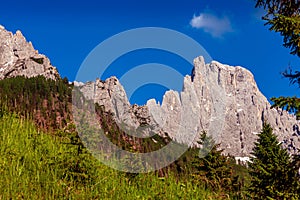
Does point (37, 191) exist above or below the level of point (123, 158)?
below

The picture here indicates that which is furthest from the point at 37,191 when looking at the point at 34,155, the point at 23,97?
the point at 23,97

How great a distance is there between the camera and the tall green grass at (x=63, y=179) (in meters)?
4.69

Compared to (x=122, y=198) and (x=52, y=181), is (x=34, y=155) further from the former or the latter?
(x=122, y=198)

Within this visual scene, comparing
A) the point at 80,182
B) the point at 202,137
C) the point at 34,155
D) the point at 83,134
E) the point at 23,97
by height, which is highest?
the point at 23,97

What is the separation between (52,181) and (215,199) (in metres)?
2.69

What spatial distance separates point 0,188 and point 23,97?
152659mm

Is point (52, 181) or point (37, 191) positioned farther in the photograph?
point (52, 181)

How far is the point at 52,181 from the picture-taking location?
509 cm

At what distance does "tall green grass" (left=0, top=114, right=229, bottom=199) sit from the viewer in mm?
4688

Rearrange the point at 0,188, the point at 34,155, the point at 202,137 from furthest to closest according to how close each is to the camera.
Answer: the point at 202,137
the point at 34,155
the point at 0,188

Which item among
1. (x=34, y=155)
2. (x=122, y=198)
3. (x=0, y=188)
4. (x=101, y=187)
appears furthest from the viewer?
(x=34, y=155)

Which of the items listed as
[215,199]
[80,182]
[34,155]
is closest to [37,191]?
[80,182]

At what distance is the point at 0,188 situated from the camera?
4.40 metres

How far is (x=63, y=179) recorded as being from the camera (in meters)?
5.50
